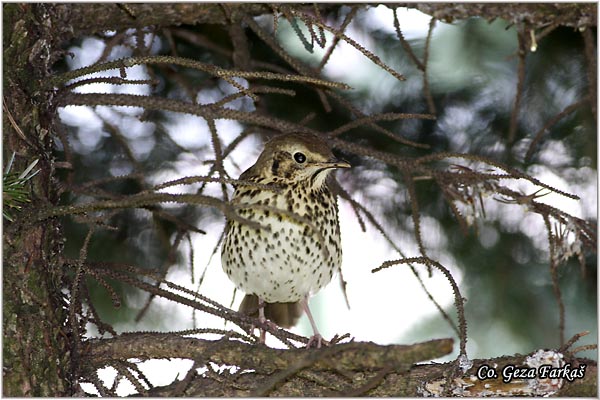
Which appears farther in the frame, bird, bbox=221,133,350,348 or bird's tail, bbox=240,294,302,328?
bird's tail, bbox=240,294,302,328

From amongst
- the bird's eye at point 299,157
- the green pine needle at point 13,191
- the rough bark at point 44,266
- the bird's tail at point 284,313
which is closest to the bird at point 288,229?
the bird's eye at point 299,157

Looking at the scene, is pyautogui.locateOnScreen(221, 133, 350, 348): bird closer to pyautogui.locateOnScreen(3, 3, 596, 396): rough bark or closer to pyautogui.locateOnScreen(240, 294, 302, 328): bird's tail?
pyautogui.locateOnScreen(240, 294, 302, 328): bird's tail

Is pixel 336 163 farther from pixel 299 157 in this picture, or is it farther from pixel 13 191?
pixel 13 191

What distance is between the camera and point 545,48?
311 centimetres

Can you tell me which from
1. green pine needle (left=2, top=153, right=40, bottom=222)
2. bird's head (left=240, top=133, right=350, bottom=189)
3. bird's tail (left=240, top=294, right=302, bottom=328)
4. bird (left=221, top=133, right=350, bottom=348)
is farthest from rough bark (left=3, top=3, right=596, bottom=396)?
bird's tail (left=240, top=294, right=302, bottom=328)

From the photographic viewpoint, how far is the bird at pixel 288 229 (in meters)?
2.68

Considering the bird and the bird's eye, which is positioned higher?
the bird's eye

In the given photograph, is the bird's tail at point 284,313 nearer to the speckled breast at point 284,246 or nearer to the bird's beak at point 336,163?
the speckled breast at point 284,246

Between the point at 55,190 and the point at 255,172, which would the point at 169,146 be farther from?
the point at 55,190

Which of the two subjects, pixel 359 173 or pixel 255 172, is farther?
pixel 359 173

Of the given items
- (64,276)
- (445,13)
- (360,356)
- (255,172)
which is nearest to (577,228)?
(445,13)

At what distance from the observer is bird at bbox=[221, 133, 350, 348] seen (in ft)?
8.79

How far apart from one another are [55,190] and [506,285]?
1.74m

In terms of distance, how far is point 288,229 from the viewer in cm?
266
